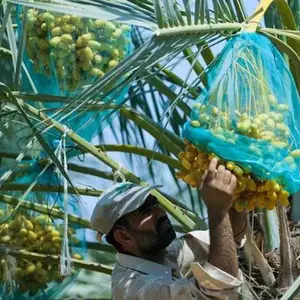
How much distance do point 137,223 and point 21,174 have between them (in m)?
0.96

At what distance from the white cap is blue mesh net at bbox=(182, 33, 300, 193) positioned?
34 cm

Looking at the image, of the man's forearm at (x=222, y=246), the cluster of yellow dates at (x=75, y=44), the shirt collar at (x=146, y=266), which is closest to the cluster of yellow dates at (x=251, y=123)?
the man's forearm at (x=222, y=246)

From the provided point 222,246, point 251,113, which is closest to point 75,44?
point 251,113

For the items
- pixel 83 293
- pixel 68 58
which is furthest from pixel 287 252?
pixel 83 293

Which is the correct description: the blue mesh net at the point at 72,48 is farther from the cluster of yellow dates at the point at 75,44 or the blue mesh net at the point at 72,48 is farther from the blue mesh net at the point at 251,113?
the blue mesh net at the point at 251,113

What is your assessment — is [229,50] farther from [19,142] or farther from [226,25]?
[19,142]

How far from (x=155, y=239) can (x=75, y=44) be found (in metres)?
0.56

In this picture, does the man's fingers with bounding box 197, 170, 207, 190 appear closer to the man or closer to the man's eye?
the man

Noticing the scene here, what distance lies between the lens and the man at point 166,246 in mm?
2338

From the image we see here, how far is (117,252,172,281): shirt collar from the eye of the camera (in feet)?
8.55

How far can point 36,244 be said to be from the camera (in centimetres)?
374

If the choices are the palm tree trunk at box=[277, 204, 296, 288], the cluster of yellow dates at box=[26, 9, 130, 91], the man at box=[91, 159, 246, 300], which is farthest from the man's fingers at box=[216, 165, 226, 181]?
the palm tree trunk at box=[277, 204, 296, 288]

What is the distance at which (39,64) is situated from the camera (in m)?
3.03

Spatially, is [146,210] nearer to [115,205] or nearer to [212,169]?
[115,205]
